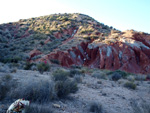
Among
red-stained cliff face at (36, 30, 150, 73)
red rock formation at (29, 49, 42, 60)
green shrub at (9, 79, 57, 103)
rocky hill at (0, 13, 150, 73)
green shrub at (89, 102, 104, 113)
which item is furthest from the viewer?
red rock formation at (29, 49, 42, 60)

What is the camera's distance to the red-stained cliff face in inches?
862

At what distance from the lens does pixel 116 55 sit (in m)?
22.8

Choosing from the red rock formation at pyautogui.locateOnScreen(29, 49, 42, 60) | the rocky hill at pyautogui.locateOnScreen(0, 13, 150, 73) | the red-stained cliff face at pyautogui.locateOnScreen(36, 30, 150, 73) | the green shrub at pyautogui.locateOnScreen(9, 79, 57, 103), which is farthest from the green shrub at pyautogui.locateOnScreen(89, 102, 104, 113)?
the red rock formation at pyautogui.locateOnScreen(29, 49, 42, 60)

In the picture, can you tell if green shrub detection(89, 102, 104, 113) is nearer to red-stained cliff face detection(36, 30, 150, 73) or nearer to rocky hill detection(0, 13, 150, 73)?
rocky hill detection(0, 13, 150, 73)

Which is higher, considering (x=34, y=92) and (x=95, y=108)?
(x=34, y=92)

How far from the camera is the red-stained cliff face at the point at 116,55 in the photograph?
2189cm

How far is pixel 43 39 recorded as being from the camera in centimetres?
3009

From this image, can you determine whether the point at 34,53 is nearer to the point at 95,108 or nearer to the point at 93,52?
the point at 93,52

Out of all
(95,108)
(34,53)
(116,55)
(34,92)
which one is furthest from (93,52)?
(34,92)

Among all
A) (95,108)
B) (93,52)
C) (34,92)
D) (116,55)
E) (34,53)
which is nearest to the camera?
(34,92)

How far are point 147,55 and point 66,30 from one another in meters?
20.7

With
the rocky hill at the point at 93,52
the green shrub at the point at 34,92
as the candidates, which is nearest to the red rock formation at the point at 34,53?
the rocky hill at the point at 93,52

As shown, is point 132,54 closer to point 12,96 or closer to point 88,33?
point 88,33

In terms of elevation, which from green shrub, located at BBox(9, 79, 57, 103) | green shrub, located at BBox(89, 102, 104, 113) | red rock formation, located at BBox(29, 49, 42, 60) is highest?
red rock formation, located at BBox(29, 49, 42, 60)
